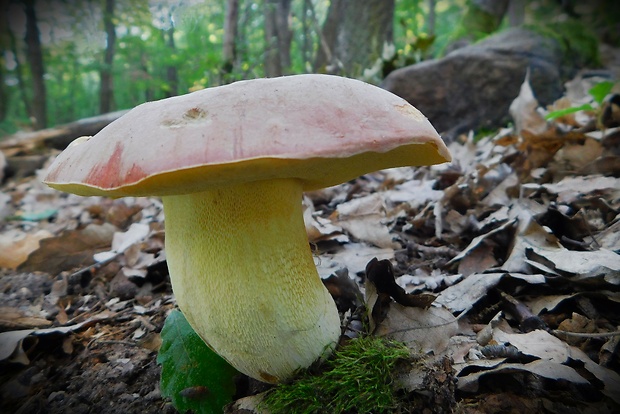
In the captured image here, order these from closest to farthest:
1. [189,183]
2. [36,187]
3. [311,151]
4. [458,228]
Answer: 1. [311,151]
2. [189,183]
3. [458,228]
4. [36,187]

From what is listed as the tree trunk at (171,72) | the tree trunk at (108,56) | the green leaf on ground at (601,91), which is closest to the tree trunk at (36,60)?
the tree trunk at (108,56)

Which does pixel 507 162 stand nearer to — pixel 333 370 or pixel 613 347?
pixel 613 347

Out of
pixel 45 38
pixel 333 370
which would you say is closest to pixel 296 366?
pixel 333 370

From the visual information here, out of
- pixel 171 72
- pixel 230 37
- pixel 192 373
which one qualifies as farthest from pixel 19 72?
pixel 192 373

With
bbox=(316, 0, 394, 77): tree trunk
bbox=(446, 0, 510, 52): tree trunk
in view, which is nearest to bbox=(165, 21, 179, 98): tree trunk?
bbox=(316, 0, 394, 77): tree trunk

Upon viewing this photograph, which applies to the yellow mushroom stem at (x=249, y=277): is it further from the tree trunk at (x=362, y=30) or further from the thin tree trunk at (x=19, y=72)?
the thin tree trunk at (x=19, y=72)

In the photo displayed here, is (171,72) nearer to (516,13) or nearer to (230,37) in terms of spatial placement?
(230,37)

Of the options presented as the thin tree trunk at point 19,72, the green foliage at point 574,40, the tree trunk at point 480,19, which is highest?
the tree trunk at point 480,19
